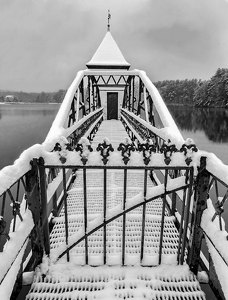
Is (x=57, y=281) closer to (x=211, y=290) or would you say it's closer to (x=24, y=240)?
(x=24, y=240)

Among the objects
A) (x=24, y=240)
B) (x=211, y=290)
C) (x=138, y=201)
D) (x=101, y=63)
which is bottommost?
(x=211, y=290)

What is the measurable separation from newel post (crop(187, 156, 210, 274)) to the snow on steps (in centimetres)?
16

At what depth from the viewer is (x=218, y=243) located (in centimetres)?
228

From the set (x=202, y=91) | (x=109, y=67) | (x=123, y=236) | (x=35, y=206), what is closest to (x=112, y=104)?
(x=109, y=67)

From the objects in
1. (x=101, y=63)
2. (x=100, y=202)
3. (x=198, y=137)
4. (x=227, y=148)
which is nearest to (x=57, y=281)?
(x=100, y=202)

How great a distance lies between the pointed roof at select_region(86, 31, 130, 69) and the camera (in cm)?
2897

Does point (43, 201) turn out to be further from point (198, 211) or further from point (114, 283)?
point (198, 211)

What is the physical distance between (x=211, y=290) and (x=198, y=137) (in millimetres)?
40676

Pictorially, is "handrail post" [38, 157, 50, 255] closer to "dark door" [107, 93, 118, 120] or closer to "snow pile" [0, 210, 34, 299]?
"snow pile" [0, 210, 34, 299]

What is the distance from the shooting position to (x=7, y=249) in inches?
86.9

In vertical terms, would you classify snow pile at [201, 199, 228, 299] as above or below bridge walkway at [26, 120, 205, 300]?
above

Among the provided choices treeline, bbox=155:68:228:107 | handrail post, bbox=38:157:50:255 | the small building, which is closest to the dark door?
the small building

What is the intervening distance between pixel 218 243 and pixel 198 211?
0.43 m

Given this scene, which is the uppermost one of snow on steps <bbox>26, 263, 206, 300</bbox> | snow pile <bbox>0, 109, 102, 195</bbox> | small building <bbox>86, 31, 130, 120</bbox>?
small building <bbox>86, 31, 130, 120</bbox>
